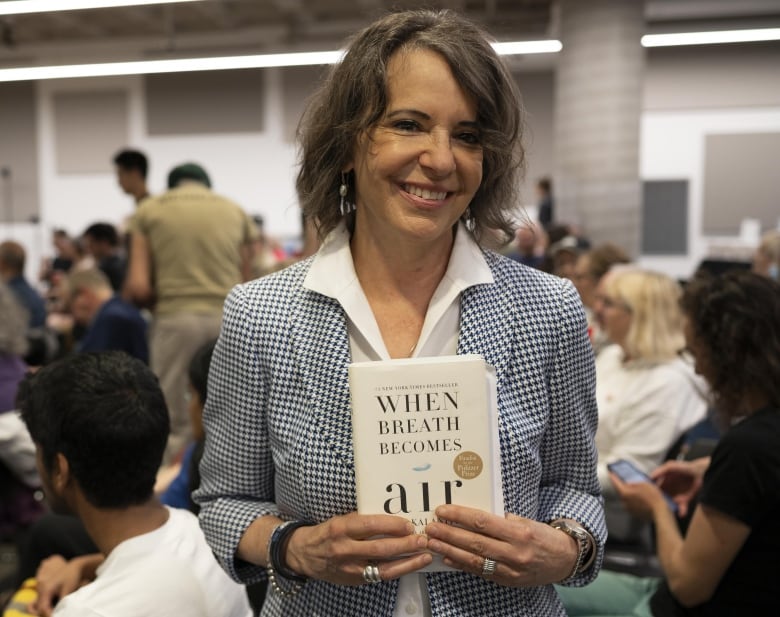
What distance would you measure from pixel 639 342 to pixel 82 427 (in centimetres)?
206

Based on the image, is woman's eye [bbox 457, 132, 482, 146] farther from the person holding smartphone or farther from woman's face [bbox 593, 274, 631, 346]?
woman's face [bbox 593, 274, 631, 346]

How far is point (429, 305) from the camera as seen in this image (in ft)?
4.00

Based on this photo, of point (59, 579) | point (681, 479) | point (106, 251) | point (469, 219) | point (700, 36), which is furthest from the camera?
point (700, 36)

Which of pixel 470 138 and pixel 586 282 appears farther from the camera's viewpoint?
pixel 586 282

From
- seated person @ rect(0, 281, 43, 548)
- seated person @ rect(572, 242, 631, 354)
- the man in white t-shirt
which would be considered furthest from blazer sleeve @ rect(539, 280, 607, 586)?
seated person @ rect(572, 242, 631, 354)

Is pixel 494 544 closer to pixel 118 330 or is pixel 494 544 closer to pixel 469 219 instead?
pixel 469 219

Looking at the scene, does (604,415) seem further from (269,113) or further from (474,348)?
(269,113)

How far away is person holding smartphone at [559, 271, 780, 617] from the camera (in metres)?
1.68

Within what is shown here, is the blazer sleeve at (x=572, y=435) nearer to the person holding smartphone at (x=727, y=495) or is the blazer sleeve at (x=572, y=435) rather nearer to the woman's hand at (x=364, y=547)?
the woman's hand at (x=364, y=547)

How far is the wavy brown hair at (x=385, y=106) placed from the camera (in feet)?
3.83

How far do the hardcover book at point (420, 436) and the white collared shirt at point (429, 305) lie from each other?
154 millimetres

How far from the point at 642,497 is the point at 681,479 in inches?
11.2

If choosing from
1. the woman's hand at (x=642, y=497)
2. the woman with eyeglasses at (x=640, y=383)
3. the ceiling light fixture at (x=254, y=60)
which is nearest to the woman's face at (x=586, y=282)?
the woman with eyeglasses at (x=640, y=383)

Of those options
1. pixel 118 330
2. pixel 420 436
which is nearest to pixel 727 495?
pixel 420 436
